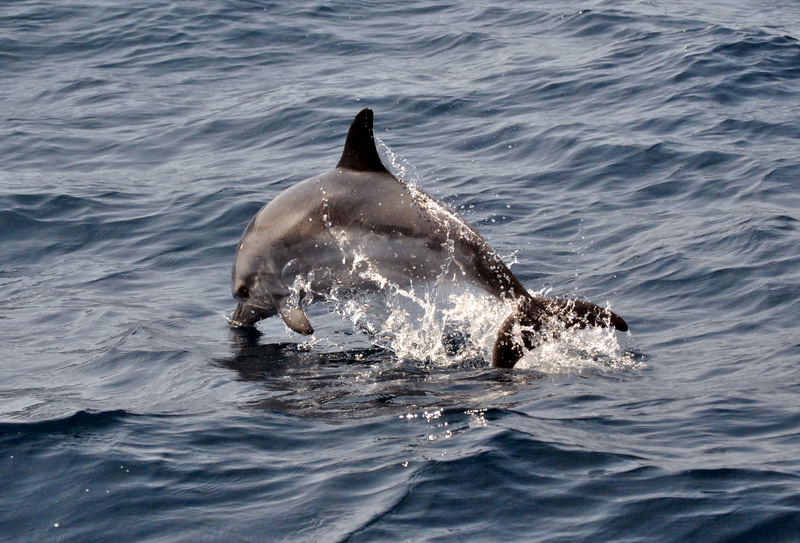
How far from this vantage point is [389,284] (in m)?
8.03

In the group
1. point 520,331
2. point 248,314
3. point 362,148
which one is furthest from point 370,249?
point 248,314

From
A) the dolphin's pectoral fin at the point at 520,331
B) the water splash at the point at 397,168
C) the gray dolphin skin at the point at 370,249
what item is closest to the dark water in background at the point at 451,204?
the dolphin's pectoral fin at the point at 520,331

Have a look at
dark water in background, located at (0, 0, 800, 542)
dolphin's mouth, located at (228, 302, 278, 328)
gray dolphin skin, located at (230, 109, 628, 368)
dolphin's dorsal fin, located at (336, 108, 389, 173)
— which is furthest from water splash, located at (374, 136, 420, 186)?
dolphin's mouth, located at (228, 302, 278, 328)

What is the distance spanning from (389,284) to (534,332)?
1.34 m

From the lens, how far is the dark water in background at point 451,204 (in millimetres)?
5250

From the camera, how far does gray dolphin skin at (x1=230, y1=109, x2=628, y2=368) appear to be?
7.20 meters

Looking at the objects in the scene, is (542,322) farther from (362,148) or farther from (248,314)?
(248,314)

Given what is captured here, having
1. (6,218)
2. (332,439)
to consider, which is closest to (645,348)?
(332,439)

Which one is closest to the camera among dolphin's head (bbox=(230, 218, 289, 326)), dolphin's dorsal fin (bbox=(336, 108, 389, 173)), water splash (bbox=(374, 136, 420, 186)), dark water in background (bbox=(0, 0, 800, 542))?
dark water in background (bbox=(0, 0, 800, 542))

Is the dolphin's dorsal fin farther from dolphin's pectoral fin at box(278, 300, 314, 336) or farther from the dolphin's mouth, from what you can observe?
the dolphin's mouth

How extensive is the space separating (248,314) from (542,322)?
10.1 ft

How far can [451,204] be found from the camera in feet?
41.0

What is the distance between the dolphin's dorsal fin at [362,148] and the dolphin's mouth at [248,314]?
1656 mm

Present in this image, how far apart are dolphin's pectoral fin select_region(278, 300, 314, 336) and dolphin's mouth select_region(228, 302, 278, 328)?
0.87m
